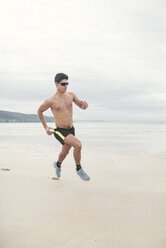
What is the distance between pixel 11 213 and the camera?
345 centimetres

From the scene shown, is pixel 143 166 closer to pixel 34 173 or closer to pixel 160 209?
pixel 34 173

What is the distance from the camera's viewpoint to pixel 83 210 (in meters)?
3.61

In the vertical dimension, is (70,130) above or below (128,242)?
above

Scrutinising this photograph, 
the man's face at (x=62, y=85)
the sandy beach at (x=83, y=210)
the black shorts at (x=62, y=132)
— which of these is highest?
the man's face at (x=62, y=85)

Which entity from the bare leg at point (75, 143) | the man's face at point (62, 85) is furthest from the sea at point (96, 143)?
the man's face at point (62, 85)

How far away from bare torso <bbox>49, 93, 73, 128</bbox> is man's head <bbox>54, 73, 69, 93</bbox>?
19cm

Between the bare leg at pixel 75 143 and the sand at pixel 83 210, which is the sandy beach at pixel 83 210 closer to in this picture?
the sand at pixel 83 210

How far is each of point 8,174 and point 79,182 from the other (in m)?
1.79

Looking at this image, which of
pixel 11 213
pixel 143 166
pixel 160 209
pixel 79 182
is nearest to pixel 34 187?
pixel 79 182

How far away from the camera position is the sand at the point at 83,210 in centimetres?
271

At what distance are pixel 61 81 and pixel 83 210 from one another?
2.73m

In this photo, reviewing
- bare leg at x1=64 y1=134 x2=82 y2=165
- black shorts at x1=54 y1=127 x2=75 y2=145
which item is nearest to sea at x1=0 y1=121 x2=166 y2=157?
black shorts at x1=54 y1=127 x2=75 y2=145

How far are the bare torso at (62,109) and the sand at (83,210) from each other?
128 cm

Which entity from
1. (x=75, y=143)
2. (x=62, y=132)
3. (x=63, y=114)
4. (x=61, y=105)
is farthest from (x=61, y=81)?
(x=75, y=143)
